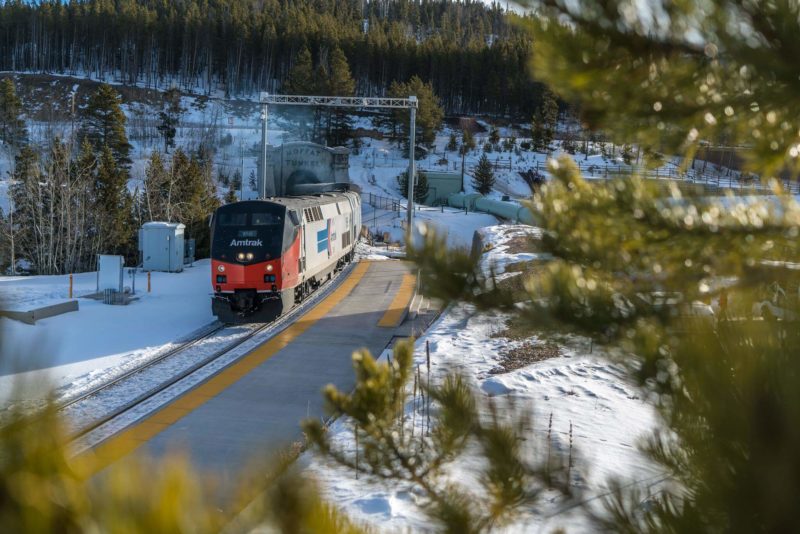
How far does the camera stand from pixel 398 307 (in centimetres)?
2019

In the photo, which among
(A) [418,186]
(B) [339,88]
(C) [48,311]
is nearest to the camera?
(C) [48,311]

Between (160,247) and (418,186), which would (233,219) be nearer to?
(160,247)

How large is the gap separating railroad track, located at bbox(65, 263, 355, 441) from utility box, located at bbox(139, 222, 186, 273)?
812 centimetres

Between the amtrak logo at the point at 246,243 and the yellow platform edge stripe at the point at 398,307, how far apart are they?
3958 millimetres

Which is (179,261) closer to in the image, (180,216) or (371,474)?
(180,216)

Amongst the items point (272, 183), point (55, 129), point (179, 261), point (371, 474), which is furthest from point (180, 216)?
point (371, 474)

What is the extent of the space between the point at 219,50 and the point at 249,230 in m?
82.6

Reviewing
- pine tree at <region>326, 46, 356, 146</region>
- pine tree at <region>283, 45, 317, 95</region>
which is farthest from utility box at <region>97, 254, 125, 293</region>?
pine tree at <region>283, 45, 317, 95</region>

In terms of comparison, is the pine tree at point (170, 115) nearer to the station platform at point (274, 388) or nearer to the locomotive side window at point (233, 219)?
the locomotive side window at point (233, 219)

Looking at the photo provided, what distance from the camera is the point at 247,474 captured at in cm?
169

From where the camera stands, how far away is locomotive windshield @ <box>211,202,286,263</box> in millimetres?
16734

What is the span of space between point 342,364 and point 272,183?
2928 centimetres

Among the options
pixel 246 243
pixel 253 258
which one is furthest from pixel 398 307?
pixel 246 243

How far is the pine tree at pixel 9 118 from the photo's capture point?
57.9 metres
